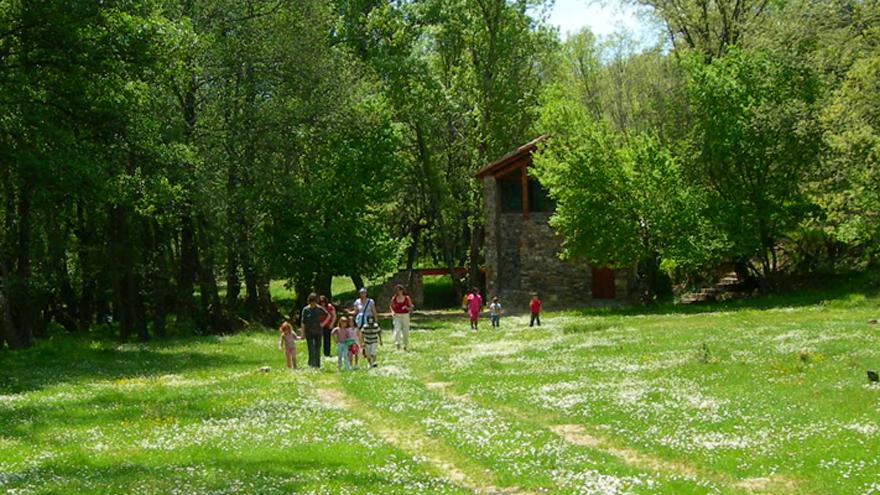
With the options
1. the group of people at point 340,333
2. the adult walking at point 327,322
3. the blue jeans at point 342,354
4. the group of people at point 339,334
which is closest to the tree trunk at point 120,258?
the adult walking at point 327,322

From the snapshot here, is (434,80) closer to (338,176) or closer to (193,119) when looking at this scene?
(338,176)

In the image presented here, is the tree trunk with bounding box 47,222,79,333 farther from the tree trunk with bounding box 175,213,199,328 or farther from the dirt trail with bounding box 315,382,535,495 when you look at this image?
the dirt trail with bounding box 315,382,535,495

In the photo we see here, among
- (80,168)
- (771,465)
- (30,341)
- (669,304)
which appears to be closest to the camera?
(771,465)

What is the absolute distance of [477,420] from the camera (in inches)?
773

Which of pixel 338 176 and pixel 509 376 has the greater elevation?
pixel 338 176

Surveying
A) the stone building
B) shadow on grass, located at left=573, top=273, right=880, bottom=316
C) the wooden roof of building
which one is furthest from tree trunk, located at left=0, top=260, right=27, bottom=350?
the stone building

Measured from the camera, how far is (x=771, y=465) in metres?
14.7

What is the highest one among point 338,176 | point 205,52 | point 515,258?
point 205,52

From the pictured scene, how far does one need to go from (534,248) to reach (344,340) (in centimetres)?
3480

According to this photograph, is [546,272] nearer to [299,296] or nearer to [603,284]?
[603,284]

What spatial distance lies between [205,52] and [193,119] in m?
3.76

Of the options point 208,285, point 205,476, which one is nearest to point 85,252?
point 208,285

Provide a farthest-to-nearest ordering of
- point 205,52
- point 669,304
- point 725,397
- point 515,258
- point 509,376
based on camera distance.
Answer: point 515,258
point 669,304
point 205,52
point 509,376
point 725,397

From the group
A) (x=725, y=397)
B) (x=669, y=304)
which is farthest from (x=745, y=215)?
(x=725, y=397)
